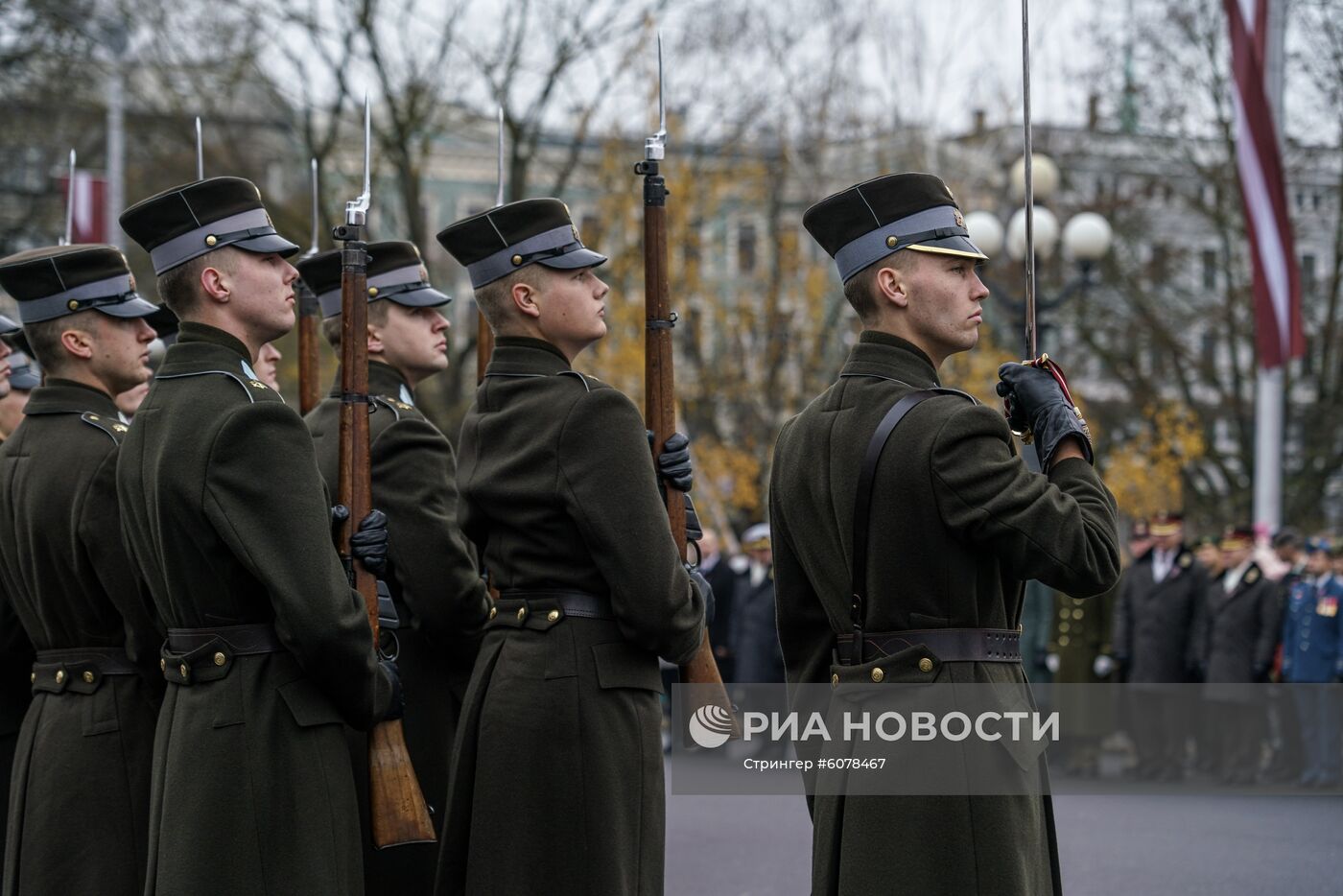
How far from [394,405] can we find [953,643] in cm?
263

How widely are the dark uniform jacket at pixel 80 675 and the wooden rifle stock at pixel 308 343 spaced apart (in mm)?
1932

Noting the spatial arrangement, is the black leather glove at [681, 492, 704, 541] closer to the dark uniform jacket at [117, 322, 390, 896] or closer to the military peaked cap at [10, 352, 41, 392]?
the dark uniform jacket at [117, 322, 390, 896]

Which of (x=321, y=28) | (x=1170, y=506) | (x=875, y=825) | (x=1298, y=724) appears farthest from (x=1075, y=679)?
(x=1170, y=506)

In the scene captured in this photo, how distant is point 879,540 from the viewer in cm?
451

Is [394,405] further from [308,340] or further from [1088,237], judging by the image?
[1088,237]

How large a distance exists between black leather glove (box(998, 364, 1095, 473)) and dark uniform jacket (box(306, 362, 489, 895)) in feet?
6.89

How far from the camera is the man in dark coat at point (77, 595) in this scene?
215 inches

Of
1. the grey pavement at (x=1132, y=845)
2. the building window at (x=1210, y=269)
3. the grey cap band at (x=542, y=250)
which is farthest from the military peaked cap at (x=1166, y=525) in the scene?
the building window at (x=1210, y=269)

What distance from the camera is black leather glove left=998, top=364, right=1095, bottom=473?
4.54m

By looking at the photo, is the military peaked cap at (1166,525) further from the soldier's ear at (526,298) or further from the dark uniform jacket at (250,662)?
the dark uniform jacket at (250,662)

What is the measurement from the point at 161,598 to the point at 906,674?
1.89m

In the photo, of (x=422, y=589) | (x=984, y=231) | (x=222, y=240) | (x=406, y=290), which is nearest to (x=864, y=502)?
(x=222, y=240)

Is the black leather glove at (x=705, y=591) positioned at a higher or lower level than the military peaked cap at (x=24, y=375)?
lower

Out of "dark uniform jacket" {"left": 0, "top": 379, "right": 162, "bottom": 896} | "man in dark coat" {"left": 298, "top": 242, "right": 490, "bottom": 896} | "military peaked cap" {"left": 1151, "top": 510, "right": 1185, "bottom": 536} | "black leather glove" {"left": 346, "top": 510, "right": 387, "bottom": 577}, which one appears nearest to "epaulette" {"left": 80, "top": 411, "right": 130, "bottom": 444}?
"dark uniform jacket" {"left": 0, "top": 379, "right": 162, "bottom": 896}
